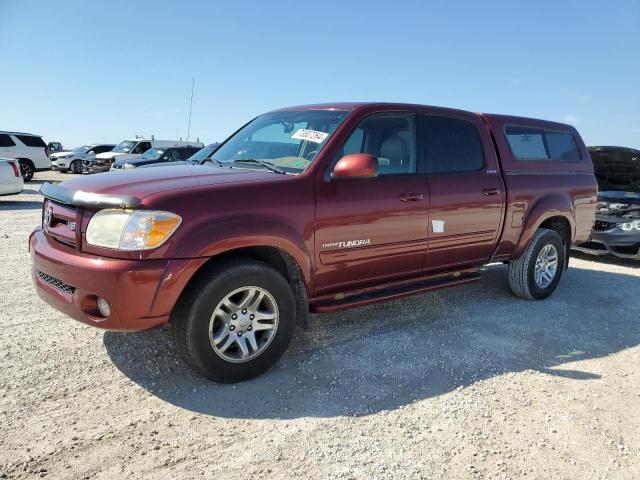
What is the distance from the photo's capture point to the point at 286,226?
3139mm

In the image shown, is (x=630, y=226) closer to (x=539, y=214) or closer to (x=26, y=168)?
(x=539, y=214)

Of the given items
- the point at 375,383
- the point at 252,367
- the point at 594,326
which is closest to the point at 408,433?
the point at 375,383

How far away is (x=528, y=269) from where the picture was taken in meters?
4.98

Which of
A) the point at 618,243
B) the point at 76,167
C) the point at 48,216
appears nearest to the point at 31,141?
the point at 76,167

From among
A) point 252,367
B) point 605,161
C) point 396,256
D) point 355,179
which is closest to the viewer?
point 252,367

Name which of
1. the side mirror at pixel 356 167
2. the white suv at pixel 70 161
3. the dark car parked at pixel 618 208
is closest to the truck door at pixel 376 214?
the side mirror at pixel 356 167

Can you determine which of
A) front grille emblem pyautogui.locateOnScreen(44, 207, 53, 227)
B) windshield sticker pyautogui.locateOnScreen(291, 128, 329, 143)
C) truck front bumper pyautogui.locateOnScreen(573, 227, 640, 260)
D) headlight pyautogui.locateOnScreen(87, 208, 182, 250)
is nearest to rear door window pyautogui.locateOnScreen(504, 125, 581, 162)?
truck front bumper pyautogui.locateOnScreen(573, 227, 640, 260)

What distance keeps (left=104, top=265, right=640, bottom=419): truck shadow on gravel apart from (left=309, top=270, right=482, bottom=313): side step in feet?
1.22

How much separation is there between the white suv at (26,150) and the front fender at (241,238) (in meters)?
17.7

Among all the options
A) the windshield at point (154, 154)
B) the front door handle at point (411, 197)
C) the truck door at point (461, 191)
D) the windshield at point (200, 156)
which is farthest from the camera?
the windshield at point (154, 154)

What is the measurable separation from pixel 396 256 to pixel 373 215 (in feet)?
1.44

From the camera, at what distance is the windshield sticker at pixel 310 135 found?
3578 mm

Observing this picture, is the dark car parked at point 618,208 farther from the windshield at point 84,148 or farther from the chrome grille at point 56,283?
the windshield at point 84,148

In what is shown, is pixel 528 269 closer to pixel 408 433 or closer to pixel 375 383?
pixel 375 383
